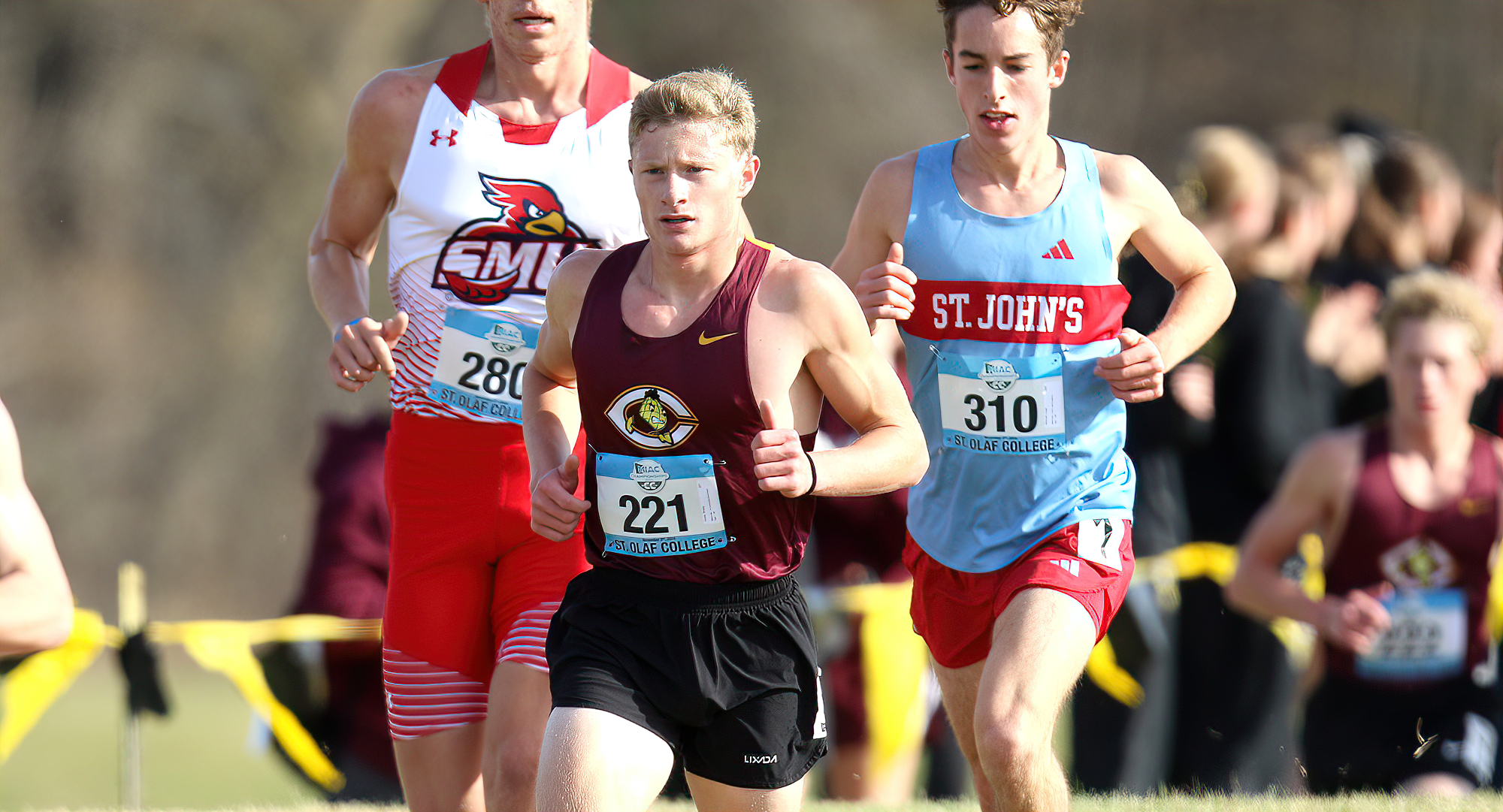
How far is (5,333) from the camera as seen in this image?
14.4 m

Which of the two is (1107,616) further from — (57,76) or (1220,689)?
(57,76)

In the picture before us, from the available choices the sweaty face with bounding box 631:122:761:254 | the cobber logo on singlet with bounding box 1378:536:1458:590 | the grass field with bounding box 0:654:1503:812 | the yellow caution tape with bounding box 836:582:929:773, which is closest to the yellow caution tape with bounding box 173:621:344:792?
the grass field with bounding box 0:654:1503:812

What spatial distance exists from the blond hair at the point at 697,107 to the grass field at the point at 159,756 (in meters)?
4.19

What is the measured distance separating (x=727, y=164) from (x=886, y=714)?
4161 mm

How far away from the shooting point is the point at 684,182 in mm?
3336

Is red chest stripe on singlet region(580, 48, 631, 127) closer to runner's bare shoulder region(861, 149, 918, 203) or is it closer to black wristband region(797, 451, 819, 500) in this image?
runner's bare shoulder region(861, 149, 918, 203)

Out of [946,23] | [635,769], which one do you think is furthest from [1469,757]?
[635,769]

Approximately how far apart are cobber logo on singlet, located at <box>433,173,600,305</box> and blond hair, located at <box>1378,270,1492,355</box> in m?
3.75

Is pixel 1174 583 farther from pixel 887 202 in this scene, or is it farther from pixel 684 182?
pixel 684 182

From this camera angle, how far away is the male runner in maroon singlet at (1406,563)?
6020mm

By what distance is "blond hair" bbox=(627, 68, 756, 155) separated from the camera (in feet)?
11.0

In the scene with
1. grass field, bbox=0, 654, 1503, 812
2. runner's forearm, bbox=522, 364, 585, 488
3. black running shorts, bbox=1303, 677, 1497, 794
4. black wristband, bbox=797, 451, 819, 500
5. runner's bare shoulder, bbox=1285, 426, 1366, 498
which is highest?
runner's forearm, bbox=522, 364, 585, 488

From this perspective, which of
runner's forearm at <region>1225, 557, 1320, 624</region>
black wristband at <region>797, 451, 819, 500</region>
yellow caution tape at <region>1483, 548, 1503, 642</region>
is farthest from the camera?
yellow caution tape at <region>1483, 548, 1503, 642</region>

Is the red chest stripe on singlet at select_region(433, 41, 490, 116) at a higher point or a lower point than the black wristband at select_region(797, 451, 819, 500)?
higher
